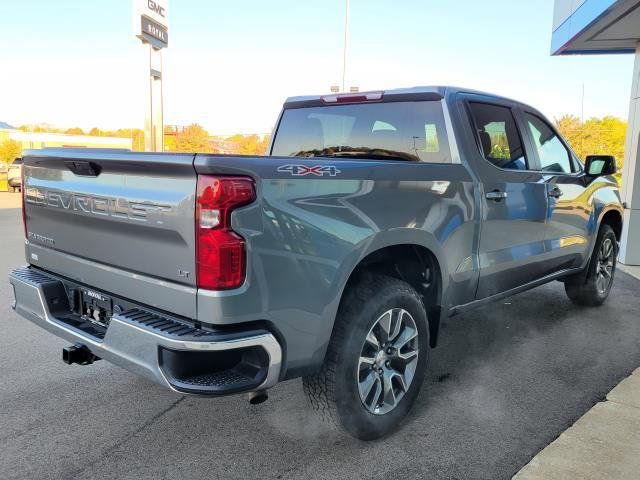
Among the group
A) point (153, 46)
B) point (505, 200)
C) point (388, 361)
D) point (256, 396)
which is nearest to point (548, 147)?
Answer: point (505, 200)

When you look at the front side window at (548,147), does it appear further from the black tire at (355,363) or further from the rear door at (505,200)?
the black tire at (355,363)

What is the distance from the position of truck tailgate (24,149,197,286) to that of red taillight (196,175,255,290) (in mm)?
46

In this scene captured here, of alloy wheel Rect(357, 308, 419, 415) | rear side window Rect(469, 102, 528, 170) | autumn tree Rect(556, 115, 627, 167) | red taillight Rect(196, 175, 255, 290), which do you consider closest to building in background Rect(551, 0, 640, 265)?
rear side window Rect(469, 102, 528, 170)

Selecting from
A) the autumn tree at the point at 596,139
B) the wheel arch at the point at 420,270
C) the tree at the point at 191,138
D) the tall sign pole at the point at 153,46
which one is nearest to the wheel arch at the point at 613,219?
the wheel arch at the point at 420,270

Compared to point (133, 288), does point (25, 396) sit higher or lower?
lower

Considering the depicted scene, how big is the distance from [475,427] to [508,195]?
5.23ft

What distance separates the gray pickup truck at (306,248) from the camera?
2250 millimetres

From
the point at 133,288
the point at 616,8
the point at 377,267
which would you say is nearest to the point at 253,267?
the point at 133,288

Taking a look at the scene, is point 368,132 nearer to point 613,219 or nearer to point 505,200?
point 505,200

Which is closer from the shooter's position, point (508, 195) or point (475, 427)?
point (475, 427)

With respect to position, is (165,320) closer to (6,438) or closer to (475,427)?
(6,438)

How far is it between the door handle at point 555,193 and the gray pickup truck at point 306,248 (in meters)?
0.16

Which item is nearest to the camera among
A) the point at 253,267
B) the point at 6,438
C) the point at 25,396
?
the point at 253,267

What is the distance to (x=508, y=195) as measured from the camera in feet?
12.7
